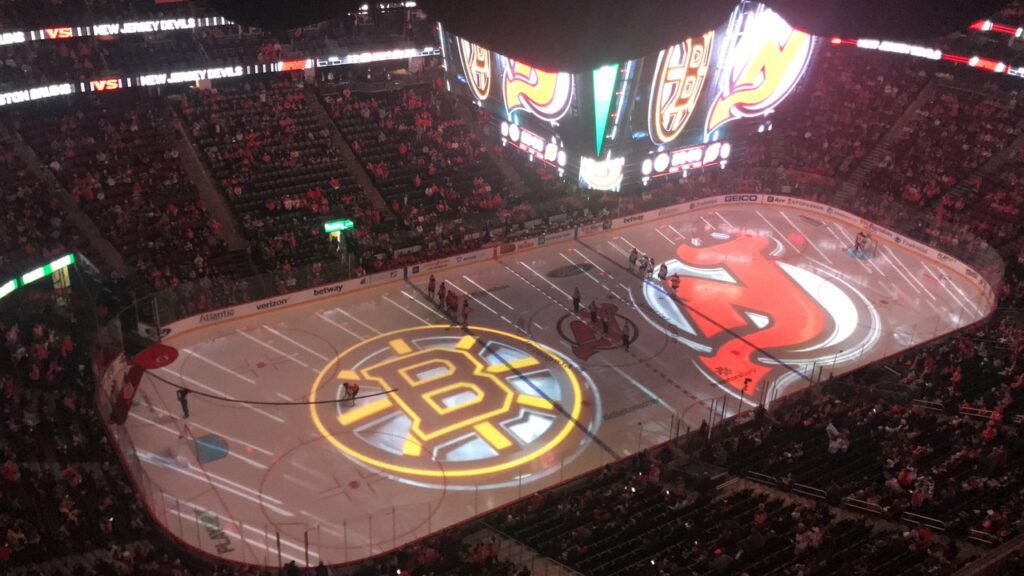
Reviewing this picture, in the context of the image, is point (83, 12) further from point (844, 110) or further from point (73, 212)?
point (844, 110)

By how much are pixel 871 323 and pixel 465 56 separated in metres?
17.3

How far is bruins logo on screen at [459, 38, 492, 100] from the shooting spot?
2942 centimetres

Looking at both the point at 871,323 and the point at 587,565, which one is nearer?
the point at 587,565

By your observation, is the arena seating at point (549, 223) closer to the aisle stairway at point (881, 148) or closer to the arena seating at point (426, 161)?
the arena seating at point (426, 161)

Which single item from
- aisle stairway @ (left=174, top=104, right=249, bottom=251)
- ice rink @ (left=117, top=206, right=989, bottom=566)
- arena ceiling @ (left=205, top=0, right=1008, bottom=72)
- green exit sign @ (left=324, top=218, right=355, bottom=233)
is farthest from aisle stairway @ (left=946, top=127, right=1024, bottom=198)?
aisle stairway @ (left=174, top=104, right=249, bottom=251)

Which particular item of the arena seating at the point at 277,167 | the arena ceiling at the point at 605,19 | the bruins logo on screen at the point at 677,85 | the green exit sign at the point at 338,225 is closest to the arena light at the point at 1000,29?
the bruins logo on screen at the point at 677,85

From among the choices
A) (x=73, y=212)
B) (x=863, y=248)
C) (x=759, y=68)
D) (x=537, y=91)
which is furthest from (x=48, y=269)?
(x=863, y=248)

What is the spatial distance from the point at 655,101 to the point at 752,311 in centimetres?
1087

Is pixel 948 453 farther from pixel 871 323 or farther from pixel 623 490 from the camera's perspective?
pixel 871 323

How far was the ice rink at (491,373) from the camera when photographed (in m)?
23.0

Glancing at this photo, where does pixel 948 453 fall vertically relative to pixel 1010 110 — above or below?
below

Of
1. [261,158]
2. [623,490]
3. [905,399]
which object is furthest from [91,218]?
[905,399]

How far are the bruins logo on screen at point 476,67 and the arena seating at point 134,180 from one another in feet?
38.1

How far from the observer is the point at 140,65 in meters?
38.0
